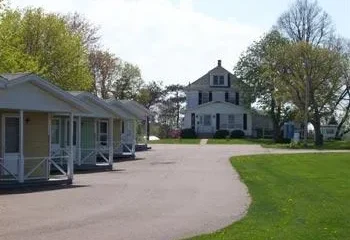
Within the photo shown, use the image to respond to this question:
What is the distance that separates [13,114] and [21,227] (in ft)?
37.6

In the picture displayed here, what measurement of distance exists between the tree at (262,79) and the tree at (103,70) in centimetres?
1576

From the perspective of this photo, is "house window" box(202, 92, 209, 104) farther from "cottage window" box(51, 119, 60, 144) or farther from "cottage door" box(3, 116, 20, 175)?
"cottage door" box(3, 116, 20, 175)

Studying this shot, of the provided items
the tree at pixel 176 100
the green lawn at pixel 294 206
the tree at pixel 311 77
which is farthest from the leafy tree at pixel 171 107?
the green lawn at pixel 294 206

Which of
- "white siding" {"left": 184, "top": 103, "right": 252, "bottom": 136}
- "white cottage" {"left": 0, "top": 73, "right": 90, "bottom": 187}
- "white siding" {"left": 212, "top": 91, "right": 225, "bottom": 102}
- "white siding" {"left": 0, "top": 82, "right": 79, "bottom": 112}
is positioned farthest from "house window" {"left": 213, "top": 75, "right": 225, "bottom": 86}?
"white siding" {"left": 0, "top": 82, "right": 79, "bottom": 112}

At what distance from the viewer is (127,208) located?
17.3 metres

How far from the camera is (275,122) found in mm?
84500

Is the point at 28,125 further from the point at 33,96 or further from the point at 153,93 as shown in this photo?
the point at 153,93

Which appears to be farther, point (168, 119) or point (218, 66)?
point (168, 119)

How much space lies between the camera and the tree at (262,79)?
83.1m

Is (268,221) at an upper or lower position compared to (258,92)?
lower

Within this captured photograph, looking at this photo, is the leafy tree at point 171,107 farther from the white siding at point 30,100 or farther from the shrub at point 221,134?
the white siding at point 30,100

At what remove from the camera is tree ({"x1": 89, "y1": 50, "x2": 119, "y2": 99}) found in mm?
78875

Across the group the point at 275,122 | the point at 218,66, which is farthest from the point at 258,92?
the point at 218,66

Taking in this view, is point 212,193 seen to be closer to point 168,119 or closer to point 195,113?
point 195,113
